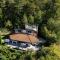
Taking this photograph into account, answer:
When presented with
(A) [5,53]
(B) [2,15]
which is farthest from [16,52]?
(B) [2,15]

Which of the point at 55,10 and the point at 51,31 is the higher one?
the point at 55,10

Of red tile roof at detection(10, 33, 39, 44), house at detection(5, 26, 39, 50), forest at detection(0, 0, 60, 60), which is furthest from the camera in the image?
forest at detection(0, 0, 60, 60)

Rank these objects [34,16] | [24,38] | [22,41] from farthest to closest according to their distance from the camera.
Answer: [34,16] → [24,38] → [22,41]

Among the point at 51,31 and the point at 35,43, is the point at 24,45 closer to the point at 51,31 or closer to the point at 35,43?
the point at 35,43

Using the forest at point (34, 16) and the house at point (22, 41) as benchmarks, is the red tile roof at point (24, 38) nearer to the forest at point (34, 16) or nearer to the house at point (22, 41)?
the house at point (22, 41)

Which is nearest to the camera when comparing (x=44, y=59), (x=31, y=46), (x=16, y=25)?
(x=44, y=59)

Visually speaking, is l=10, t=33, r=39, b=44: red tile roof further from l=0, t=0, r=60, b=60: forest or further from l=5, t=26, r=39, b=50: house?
l=0, t=0, r=60, b=60: forest

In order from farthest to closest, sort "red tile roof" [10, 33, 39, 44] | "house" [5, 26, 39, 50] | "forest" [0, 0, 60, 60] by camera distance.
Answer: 1. "forest" [0, 0, 60, 60]
2. "red tile roof" [10, 33, 39, 44]
3. "house" [5, 26, 39, 50]

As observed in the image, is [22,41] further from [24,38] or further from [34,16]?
[34,16]

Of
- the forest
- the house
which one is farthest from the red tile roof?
the forest

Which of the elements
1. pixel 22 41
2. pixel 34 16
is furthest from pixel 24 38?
pixel 34 16

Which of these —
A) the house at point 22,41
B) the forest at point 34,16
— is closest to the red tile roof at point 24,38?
the house at point 22,41
